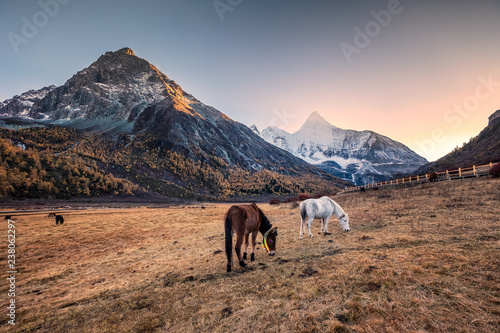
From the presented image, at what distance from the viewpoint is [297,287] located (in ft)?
18.2

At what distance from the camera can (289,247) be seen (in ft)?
32.2

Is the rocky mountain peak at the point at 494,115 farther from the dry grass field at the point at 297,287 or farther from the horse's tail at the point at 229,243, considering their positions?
the horse's tail at the point at 229,243

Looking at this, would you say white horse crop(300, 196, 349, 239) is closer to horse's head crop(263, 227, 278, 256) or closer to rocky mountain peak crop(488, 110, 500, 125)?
horse's head crop(263, 227, 278, 256)

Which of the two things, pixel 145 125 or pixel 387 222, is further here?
→ pixel 145 125

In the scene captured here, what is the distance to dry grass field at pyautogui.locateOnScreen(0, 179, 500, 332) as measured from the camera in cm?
391

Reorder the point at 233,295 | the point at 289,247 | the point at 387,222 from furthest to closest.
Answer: the point at 387,222 < the point at 289,247 < the point at 233,295

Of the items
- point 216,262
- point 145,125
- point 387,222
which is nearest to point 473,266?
point 387,222

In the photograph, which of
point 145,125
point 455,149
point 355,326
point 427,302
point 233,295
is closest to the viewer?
point 355,326

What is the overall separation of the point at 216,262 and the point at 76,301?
4897 millimetres

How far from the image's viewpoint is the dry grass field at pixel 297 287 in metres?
3.91

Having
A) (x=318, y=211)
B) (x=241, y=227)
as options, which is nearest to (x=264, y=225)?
(x=241, y=227)

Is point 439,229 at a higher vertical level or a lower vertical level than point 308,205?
lower

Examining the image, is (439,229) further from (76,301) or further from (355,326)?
(76,301)

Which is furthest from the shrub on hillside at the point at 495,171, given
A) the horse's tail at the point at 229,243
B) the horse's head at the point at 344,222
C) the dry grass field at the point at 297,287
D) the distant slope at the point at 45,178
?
the distant slope at the point at 45,178
